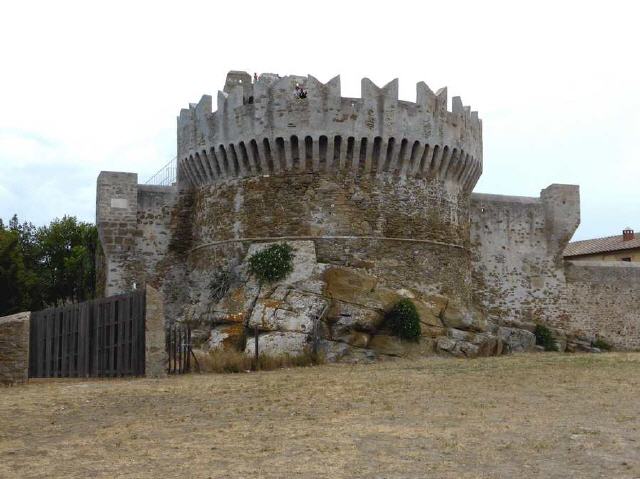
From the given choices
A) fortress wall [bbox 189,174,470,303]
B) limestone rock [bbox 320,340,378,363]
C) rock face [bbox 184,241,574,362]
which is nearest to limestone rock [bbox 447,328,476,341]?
rock face [bbox 184,241,574,362]

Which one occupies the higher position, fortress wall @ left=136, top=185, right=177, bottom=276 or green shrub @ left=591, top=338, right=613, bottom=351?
fortress wall @ left=136, top=185, right=177, bottom=276

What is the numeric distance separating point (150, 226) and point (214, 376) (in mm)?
9432

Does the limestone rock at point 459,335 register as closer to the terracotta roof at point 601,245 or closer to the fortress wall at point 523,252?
the fortress wall at point 523,252

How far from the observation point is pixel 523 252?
2709 cm

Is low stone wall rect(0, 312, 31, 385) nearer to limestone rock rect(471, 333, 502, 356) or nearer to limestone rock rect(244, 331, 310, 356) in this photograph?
limestone rock rect(244, 331, 310, 356)

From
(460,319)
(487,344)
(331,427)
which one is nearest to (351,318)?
(460,319)

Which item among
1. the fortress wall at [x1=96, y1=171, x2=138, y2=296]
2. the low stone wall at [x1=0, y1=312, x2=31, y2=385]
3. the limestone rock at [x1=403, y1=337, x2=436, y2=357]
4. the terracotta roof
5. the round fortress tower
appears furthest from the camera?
the terracotta roof

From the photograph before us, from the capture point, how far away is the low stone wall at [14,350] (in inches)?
629

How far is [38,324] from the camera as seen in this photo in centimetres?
1747

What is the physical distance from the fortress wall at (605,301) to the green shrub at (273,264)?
1083 cm

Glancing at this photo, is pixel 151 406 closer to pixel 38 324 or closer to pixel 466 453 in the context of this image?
pixel 466 453

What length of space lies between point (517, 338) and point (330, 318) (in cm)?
772

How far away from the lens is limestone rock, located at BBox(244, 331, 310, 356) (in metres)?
Answer: 19.5

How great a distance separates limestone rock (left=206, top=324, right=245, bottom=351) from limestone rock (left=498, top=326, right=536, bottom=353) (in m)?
8.67
